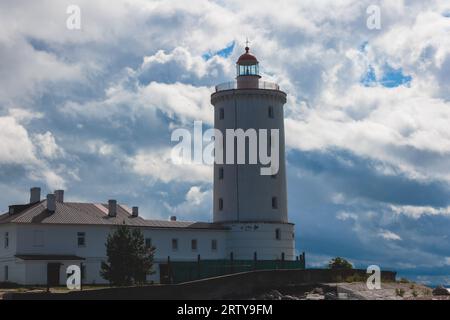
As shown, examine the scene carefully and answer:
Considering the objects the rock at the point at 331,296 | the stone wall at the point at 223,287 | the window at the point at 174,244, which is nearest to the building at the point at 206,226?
the window at the point at 174,244

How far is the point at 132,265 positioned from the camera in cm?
5438

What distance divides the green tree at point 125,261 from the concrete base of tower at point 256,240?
15796 mm

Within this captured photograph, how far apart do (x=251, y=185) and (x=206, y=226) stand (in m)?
4.83

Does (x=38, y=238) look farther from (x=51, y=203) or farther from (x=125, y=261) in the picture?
(x=125, y=261)

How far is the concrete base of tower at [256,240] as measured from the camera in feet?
229

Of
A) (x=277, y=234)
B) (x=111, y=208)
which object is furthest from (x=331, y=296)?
(x=111, y=208)

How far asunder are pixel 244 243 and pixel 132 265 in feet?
56.3

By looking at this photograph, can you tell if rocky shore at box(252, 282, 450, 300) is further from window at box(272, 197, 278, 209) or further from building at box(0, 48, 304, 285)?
window at box(272, 197, 278, 209)

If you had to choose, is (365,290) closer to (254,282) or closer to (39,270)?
(254,282)

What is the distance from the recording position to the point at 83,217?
64750 mm

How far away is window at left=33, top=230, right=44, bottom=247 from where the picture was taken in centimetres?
6128

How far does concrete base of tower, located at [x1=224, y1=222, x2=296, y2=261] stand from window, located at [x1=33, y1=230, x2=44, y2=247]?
1556 centimetres
